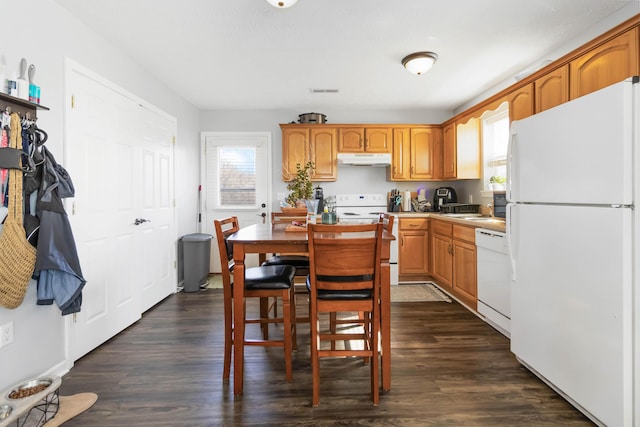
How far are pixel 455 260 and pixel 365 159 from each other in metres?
1.85

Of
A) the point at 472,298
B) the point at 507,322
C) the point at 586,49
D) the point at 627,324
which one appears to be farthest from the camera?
the point at 472,298

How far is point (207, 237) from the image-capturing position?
4379mm

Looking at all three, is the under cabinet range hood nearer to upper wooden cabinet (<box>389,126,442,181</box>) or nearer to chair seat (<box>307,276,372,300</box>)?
upper wooden cabinet (<box>389,126,442,181</box>)

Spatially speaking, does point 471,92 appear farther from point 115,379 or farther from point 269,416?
point 115,379

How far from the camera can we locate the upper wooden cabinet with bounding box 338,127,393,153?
193 inches

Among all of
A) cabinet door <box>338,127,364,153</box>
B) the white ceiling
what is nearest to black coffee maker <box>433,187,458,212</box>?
cabinet door <box>338,127,364,153</box>

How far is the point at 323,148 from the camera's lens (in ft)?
16.1

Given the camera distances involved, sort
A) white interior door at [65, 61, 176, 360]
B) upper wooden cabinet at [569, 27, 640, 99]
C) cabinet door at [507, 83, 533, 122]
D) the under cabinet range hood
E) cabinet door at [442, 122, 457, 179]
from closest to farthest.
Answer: upper wooden cabinet at [569, 27, 640, 99]
white interior door at [65, 61, 176, 360]
cabinet door at [507, 83, 533, 122]
cabinet door at [442, 122, 457, 179]
the under cabinet range hood

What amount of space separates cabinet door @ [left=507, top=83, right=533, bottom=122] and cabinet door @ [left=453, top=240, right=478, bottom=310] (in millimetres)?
1303

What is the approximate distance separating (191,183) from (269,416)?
12.1ft

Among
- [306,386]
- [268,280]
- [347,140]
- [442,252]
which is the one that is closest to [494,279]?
[442,252]

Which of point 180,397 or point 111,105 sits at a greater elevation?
point 111,105

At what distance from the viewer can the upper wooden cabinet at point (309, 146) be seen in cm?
489

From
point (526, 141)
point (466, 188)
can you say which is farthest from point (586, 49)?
point (466, 188)
